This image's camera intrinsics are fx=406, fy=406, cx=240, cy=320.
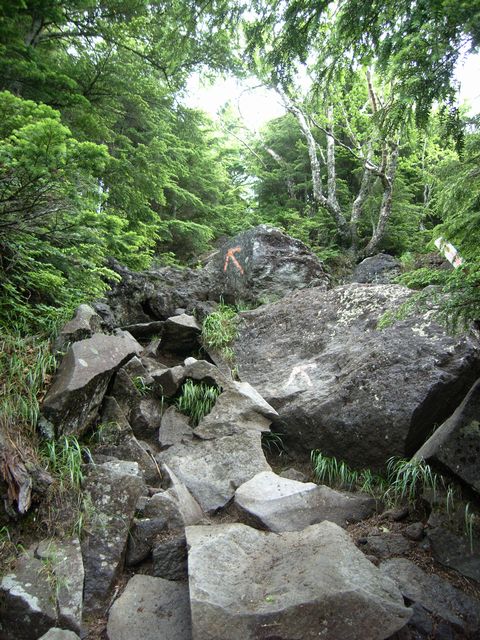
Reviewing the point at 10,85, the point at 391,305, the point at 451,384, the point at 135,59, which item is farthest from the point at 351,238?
the point at 10,85

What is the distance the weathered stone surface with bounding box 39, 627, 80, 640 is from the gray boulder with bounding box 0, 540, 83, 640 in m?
0.12

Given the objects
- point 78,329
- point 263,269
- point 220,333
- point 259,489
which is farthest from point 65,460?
point 263,269

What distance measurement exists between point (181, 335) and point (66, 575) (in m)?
4.75

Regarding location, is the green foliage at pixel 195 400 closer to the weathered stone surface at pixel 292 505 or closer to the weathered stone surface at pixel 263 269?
the weathered stone surface at pixel 292 505

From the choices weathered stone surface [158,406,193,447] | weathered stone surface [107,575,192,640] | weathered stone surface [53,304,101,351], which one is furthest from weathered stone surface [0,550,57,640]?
weathered stone surface [53,304,101,351]

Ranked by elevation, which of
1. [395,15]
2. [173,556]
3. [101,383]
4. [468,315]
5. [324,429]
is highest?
[395,15]

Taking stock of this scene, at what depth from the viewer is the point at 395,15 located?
332cm

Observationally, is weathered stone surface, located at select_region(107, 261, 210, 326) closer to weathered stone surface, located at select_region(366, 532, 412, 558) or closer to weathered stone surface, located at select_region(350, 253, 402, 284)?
weathered stone surface, located at select_region(350, 253, 402, 284)

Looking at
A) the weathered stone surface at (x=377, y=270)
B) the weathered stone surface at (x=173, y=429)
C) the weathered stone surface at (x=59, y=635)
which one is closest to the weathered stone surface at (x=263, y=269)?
the weathered stone surface at (x=377, y=270)

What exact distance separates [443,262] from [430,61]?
10.2 m

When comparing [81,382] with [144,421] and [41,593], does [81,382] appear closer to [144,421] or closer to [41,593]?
[144,421]

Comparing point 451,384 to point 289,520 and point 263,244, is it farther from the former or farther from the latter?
point 263,244

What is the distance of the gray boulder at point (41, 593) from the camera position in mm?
3012

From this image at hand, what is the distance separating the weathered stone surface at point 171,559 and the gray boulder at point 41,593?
2.23ft
